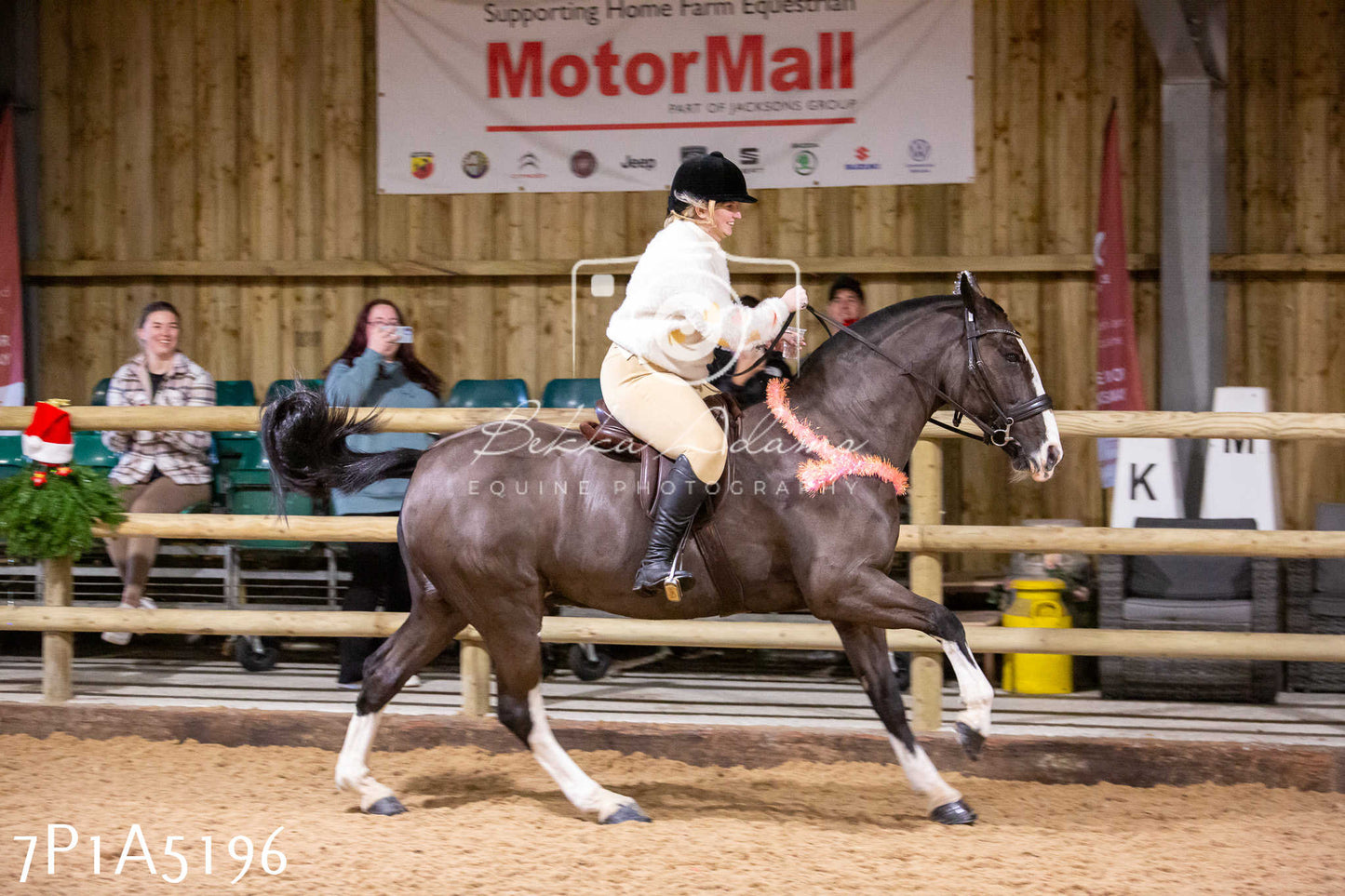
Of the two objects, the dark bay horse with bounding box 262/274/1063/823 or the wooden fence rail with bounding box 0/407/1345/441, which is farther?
the wooden fence rail with bounding box 0/407/1345/441

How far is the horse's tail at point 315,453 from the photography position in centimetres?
418

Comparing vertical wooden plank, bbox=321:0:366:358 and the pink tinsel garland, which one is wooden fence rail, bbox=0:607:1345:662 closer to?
the pink tinsel garland

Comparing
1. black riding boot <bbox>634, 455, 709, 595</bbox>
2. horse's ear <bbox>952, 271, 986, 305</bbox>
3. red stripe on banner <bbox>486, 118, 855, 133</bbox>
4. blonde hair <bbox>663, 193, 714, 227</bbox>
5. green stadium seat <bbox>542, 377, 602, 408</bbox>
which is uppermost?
red stripe on banner <bbox>486, 118, 855, 133</bbox>

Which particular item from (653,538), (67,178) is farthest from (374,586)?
(67,178)

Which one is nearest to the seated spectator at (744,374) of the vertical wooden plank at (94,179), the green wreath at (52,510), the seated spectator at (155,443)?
Result: the green wreath at (52,510)

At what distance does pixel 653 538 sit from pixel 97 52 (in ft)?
22.2

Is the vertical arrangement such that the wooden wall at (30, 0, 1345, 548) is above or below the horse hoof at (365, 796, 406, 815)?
above

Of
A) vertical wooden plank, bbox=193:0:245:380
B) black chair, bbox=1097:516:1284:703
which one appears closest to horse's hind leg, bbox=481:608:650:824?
black chair, bbox=1097:516:1284:703

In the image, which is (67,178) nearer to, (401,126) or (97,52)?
(97,52)

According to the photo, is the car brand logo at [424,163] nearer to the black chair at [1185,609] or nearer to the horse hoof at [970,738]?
the black chair at [1185,609]

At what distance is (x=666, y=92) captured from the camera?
25.3 ft

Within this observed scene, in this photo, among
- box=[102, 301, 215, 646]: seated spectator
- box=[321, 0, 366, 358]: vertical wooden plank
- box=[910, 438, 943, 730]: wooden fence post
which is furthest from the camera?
box=[321, 0, 366, 358]: vertical wooden plank

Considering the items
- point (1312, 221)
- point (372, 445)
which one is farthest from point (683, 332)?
point (1312, 221)

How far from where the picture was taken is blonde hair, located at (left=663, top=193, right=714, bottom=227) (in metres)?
3.79
